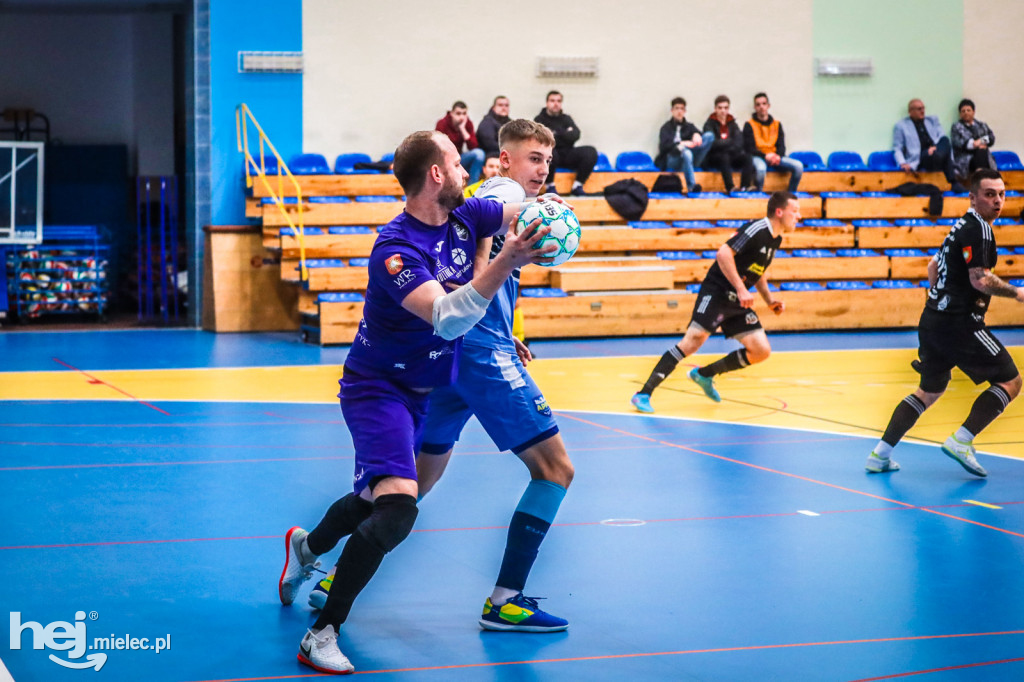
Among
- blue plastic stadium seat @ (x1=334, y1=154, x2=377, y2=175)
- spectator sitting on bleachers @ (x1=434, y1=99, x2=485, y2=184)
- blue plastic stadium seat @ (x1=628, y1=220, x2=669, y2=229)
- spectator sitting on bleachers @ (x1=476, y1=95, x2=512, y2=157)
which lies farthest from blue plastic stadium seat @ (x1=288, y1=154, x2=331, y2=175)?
blue plastic stadium seat @ (x1=628, y1=220, x2=669, y2=229)

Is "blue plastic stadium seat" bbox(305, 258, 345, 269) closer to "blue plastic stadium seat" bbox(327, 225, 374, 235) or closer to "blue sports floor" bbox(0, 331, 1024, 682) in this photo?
"blue plastic stadium seat" bbox(327, 225, 374, 235)

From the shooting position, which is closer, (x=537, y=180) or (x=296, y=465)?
(x=537, y=180)

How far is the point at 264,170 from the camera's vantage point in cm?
1753

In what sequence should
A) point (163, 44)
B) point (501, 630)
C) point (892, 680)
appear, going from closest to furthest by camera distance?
point (892, 680), point (501, 630), point (163, 44)

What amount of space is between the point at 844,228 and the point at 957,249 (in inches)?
487

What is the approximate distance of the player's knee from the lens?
379cm

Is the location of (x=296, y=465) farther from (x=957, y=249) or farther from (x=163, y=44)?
(x=163, y=44)

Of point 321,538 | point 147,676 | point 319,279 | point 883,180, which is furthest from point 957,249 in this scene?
point 883,180

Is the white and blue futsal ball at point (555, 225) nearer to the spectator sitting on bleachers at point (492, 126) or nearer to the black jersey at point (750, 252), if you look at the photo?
the black jersey at point (750, 252)

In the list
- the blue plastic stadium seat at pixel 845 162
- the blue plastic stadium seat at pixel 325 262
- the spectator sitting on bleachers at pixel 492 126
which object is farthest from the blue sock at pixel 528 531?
the blue plastic stadium seat at pixel 845 162

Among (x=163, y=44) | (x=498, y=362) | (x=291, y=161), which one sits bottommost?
(x=498, y=362)

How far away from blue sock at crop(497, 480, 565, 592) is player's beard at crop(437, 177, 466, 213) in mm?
1088

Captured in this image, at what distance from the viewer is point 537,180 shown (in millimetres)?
4723

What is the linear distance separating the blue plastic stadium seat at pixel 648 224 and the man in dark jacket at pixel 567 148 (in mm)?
922
